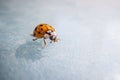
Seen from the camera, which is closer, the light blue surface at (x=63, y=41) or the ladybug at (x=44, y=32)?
the light blue surface at (x=63, y=41)

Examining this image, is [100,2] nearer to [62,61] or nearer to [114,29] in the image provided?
[114,29]

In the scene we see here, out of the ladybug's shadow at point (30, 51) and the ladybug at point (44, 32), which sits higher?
the ladybug at point (44, 32)

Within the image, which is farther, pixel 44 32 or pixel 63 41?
pixel 63 41

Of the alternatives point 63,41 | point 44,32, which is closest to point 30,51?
point 44,32

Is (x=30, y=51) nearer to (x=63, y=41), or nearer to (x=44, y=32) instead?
(x=44, y=32)

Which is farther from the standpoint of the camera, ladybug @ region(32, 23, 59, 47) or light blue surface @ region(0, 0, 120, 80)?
ladybug @ region(32, 23, 59, 47)

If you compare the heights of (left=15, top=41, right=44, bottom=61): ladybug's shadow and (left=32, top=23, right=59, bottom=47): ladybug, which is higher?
(left=32, top=23, right=59, bottom=47): ladybug
